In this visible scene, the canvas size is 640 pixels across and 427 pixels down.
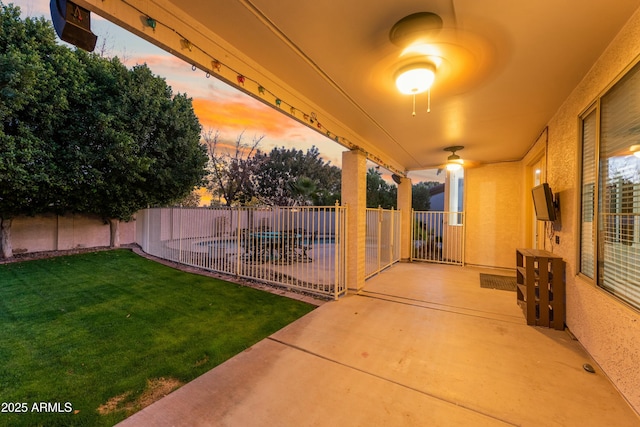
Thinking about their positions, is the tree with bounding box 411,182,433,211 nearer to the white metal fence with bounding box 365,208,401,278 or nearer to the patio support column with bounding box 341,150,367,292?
the white metal fence with bounding box 365,208,401,278

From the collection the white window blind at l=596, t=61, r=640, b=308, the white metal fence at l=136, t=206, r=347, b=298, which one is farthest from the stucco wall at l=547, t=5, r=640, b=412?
the white metal fence at l=136, t=206, r=347, b=298

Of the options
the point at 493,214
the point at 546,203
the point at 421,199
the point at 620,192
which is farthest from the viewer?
the point at 421,199

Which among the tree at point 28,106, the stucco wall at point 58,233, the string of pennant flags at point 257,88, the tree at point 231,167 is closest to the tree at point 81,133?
the tree at point 28,106

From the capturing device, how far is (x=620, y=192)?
2.09 m

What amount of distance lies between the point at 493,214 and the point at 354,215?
15.3 feet

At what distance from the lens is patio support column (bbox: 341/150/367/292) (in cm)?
455

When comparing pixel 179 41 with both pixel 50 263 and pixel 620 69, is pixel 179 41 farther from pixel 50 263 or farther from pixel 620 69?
pixel 50 263

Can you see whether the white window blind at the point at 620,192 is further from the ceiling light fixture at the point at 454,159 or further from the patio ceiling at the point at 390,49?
the ceiling light fixture at the point at 454,159

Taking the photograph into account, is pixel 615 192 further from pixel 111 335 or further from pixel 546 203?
pixel 111 335

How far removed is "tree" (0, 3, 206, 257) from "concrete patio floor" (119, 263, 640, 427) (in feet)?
25.0

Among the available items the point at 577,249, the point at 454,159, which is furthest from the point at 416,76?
the point at 454,159

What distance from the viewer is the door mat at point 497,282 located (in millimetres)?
4975

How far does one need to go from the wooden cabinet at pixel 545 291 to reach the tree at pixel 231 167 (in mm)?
12440

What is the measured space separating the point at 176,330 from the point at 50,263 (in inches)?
257
